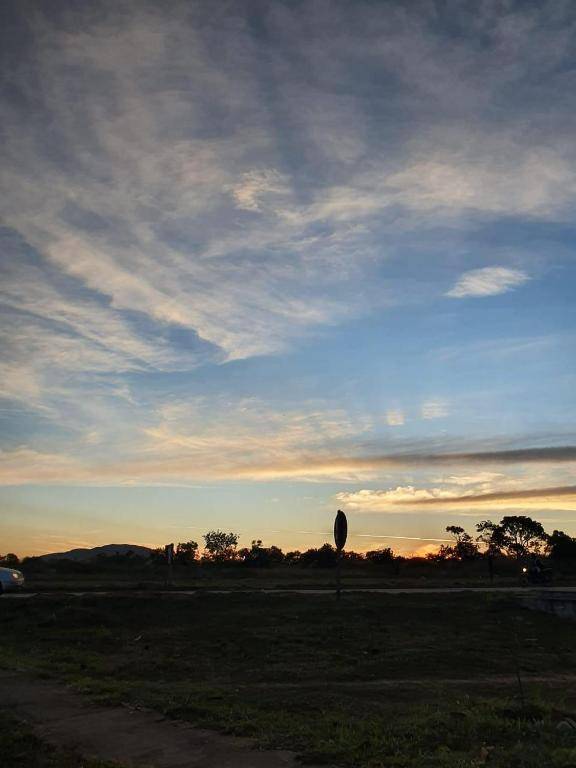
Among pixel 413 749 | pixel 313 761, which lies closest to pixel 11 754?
pixel 313 761

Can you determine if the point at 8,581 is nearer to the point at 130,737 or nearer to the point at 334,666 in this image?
the point at 334,666

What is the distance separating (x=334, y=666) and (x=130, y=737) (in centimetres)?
709

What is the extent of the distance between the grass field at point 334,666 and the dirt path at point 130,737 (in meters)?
0.42

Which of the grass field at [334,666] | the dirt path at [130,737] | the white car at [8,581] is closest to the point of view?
the dirt path at [130,737]

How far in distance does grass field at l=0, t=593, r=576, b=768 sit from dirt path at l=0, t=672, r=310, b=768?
16.7 inches

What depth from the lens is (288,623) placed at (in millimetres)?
20984

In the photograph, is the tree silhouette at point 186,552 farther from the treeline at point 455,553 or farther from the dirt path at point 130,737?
the dirt path at point 130,737

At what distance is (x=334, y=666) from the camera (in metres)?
15.1

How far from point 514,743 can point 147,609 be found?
17099mm

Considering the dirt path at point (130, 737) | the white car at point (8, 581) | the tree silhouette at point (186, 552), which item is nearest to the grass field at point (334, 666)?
Result: the dirt path at point (130, 737)

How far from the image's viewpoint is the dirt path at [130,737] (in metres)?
7.88

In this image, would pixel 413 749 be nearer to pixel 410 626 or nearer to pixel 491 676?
pixel 491 676

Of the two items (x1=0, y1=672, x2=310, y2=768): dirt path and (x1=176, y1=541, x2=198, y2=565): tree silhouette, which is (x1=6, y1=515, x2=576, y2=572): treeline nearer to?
(x1=176, y1=541, x2=198, y2=565): tree silhouette

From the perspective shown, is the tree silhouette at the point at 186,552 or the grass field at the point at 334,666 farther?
the tree silhouette at the point at 186,552
